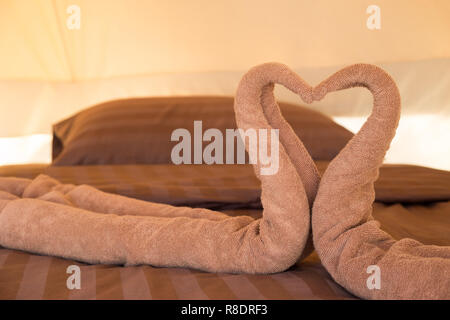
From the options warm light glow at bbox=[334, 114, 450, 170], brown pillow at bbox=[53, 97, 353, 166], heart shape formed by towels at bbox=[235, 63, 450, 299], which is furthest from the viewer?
warm light glow at bbox=[334, 114, 450, 170]

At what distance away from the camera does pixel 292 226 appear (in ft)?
2.15

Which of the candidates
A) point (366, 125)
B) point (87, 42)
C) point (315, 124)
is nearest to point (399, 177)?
point (315, 124)

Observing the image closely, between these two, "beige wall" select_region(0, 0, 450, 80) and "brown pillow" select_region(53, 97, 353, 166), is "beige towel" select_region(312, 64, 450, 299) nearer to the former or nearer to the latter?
"brown pillow" select_region(53, 97, 353, 166)

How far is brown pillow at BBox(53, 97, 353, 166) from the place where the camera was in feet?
5.62

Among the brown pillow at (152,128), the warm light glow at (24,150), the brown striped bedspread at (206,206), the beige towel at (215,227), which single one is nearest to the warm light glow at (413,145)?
the warm light glow at (24,150)

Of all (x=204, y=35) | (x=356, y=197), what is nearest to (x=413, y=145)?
(x=204, y=35)

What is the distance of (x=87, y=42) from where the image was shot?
92.3 inches

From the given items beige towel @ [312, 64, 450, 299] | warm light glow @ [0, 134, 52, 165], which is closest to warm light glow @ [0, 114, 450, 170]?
warm light glow @ [0, 134, 52, 165]

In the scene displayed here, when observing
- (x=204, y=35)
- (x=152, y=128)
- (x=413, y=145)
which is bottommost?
(x=413, y=145)

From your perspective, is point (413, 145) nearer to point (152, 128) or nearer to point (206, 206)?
point (152, 128)

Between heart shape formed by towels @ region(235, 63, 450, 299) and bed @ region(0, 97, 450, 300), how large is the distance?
4 cm

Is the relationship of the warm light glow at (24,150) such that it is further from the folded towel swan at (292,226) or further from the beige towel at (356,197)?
the beige towel at (356,197)

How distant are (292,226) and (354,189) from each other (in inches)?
3.7
